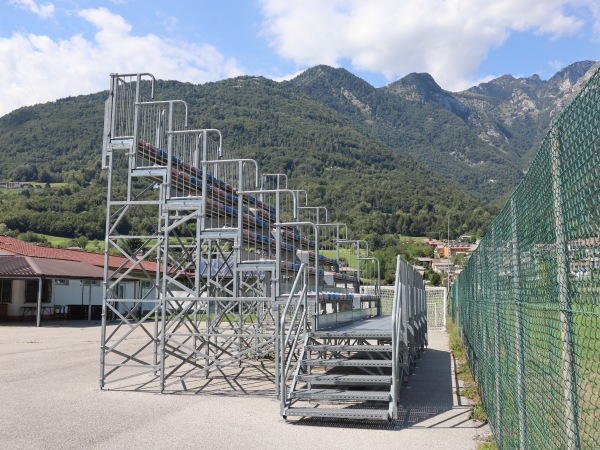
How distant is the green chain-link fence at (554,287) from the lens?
238 centimetres

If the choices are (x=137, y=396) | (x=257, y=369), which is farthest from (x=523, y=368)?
(x=257, y=369)

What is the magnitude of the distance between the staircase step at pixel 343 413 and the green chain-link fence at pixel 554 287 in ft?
5.31

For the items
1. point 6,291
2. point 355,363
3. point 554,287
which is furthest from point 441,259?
point 554,287

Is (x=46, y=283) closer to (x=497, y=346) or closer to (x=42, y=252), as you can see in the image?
(x=42, y=252)

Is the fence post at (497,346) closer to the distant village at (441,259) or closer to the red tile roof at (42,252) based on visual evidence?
the red tile roof at (42,252)

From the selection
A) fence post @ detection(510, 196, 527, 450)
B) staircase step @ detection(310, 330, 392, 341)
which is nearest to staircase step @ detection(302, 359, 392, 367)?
staircase step @ detection(310, 330, 392, 341)

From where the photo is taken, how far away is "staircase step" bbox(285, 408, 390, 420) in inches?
277

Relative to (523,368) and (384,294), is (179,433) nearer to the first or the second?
(523,368)

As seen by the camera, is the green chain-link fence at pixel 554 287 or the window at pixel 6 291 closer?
the green chain-link fence at pixel 554 287

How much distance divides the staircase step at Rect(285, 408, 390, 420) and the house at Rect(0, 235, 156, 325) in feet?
66.9

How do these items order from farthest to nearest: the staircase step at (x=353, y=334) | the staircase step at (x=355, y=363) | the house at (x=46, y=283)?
the house at (x=46, y=283), the staircase step at (x=353, y=334), the staircase step at (x=355, y=363)

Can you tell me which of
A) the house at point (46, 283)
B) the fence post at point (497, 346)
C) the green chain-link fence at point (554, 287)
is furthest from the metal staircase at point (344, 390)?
the house at point (46, 283)

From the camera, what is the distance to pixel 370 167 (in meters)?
110

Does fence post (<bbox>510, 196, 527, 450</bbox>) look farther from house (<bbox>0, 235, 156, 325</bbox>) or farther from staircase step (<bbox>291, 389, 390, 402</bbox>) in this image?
house (<bbox>0, 235, 156, 325</bbox>)
